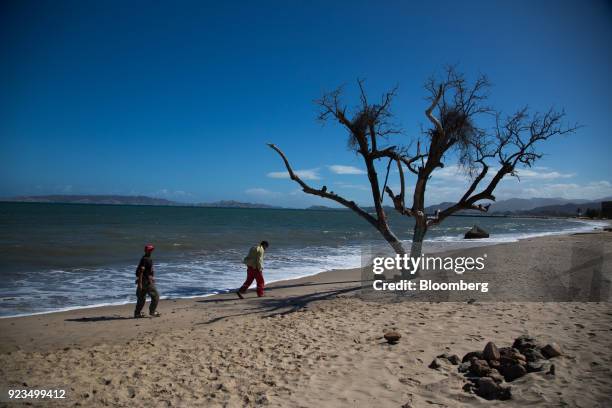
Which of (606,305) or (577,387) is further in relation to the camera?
(606,305)

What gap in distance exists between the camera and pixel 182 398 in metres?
3.96

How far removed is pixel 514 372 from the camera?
3947 mm

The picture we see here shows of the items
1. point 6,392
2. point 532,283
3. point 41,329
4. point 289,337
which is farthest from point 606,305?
point 41,329

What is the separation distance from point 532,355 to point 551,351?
0.88ft

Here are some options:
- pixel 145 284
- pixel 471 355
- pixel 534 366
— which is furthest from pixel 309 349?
pixel 145 284

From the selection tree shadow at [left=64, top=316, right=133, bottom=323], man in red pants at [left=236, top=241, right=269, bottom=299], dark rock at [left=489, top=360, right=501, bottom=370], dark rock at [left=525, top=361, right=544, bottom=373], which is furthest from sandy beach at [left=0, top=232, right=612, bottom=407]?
man in red pants at [left=236, top=241, right=269, bottom=299]

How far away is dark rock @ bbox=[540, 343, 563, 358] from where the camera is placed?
4.27m

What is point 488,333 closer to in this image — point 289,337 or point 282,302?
point 289,337

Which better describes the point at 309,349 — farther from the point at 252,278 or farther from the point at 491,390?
the point at 252,278

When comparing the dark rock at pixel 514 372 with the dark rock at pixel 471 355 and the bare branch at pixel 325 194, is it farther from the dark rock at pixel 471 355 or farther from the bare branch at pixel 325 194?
the bare branch at pixel 325 194

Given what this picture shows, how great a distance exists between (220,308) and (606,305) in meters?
7.99

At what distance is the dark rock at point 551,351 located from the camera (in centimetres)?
427

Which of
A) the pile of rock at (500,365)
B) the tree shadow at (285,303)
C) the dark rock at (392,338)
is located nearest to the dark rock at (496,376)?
the pile of rock at (500,365)

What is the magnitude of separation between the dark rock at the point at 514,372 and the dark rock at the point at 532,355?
281mm
